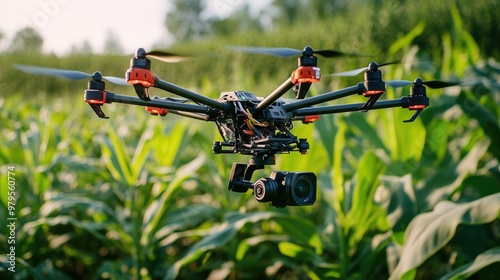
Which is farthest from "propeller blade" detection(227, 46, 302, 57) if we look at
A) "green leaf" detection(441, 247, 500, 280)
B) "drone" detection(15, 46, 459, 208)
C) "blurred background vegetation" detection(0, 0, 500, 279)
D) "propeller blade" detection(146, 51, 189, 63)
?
"green leaf" detection(441, 247, 500, 280)

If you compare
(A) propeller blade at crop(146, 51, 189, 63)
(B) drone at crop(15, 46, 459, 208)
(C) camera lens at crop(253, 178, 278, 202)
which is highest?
(A) propeller blade at crop(146, 51, 189, 63)

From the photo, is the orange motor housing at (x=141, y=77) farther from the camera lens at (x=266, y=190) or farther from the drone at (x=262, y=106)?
the camera lens at (x=266, y=190)

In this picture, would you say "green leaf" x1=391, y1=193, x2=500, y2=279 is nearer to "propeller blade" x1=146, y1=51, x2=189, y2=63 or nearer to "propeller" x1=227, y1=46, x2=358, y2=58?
"propeller" x1=227, y1=46, x2=358, y2=58

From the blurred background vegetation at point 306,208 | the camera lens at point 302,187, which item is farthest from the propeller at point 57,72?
the blurred background vegetation at point 306,208

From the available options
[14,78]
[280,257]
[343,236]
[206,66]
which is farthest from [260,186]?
[14,78]

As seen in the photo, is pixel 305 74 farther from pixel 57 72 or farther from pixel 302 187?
pixel 57 72

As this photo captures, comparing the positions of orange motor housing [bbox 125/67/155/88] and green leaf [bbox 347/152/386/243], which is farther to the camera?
green leaf [bbox 347/152/386/243]

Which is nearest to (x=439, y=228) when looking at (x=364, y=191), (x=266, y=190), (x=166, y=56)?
(x=364, y=191)
